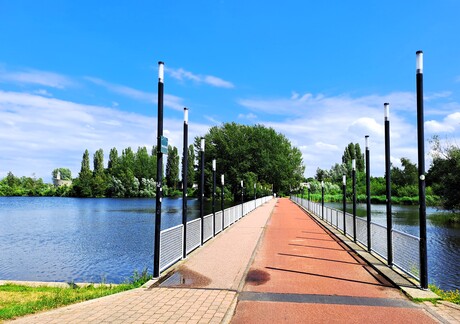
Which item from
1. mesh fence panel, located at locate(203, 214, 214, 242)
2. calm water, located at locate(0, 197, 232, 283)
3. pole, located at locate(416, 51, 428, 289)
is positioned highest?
pole, located at locate(416, 51, 428, 289)

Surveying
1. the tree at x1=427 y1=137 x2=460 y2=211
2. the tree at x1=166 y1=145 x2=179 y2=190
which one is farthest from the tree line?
the tree at x1=166 y1=145 x2=179 y2=190

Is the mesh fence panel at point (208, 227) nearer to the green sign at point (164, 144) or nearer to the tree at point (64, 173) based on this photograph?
the green sign at point (164, 144)

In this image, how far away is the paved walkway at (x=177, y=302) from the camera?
5082 mm

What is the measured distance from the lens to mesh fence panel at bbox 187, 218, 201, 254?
33.8 feet

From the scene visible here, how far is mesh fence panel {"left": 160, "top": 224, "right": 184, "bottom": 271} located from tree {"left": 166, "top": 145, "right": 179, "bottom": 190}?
9368 centimetres

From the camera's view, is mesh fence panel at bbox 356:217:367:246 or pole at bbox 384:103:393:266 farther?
mesh fence panel at bbox 356:217:367:246

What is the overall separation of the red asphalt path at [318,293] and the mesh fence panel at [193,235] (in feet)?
6.21

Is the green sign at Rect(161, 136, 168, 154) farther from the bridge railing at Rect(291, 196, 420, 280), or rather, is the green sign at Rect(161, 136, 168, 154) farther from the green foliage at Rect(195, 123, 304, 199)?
the green foliage at Rect(195, 123, 304, 199)

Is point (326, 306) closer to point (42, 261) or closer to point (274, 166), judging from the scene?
point (42, 261)

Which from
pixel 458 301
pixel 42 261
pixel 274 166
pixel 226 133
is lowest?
pixel 42 261

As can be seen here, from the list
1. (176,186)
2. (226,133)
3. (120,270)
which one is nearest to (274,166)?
(226,133)

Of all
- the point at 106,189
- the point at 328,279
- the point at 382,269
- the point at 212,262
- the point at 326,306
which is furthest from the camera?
the point at 106,189

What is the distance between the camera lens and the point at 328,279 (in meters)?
7.46

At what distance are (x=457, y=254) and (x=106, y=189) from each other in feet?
285
